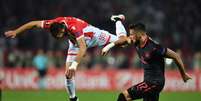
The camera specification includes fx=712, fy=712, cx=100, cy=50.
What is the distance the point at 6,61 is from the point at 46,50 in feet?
6.10

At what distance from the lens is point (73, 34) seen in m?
14.3

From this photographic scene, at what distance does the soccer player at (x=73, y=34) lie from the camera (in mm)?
13805

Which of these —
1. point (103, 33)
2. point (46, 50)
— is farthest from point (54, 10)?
point (103, 33)

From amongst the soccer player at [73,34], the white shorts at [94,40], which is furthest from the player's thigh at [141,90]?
the white shorts at [94,40]

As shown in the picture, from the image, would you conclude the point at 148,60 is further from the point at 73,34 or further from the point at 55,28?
the point at 55,28

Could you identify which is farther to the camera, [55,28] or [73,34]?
[73,34]

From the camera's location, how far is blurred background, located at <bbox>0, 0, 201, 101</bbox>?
95.1 ft

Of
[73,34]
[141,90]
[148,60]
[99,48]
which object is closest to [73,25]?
[73,34]

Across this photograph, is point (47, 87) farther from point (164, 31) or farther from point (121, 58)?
point (164, 31)

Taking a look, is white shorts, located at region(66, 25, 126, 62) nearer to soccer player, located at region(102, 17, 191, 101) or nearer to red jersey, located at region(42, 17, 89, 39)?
red jersey, located at region(42, 17, 89, 39)

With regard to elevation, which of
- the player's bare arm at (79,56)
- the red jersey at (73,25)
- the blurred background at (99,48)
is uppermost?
the red jersey at (73,25)

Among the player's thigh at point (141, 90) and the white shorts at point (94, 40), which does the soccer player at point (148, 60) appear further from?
the white shorts at point (94, 40)

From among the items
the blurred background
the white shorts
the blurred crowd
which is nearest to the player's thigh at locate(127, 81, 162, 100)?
the white shorts

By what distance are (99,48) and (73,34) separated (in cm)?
1429
